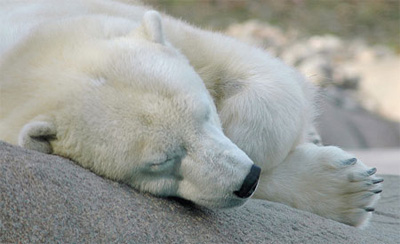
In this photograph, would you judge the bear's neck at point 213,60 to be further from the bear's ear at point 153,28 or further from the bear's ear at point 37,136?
the bear's ear at point 37,136

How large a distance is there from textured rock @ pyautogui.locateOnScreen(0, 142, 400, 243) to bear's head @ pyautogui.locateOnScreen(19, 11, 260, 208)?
0.07 metres

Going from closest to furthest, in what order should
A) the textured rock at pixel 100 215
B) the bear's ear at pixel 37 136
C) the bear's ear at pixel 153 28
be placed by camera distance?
the textured rock at pixel 100 215 < the bear's ear at pixel 37 136 < the bear's ear at pixel 153 28

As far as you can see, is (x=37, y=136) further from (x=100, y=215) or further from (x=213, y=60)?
(x=213, y=60)

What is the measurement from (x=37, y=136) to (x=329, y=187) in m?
1.26

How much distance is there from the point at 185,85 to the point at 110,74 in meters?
0.24

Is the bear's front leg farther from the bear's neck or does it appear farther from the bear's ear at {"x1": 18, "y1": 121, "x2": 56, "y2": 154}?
the bear's ear at {"x1": 18, "y1": 121, "x2": 56, "y2": 154}

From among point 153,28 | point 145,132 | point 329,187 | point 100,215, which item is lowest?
point 329,187

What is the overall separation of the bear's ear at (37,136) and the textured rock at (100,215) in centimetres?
9

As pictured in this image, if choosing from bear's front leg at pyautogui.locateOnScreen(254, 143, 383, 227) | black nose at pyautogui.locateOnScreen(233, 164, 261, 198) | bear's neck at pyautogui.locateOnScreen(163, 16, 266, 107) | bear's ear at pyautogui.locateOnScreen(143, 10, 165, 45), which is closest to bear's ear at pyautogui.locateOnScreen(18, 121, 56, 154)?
bear's ear at pyautogui.locateOnScreen(143, 10, 165, 45)

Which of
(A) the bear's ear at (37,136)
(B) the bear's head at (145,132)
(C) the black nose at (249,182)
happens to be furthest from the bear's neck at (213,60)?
(C) the black nose at (249,182)

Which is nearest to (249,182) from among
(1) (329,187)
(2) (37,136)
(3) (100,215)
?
(3) (100,215)

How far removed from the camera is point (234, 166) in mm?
2111

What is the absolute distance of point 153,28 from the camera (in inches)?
99.1

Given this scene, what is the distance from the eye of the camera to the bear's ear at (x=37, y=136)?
2.25 meters
